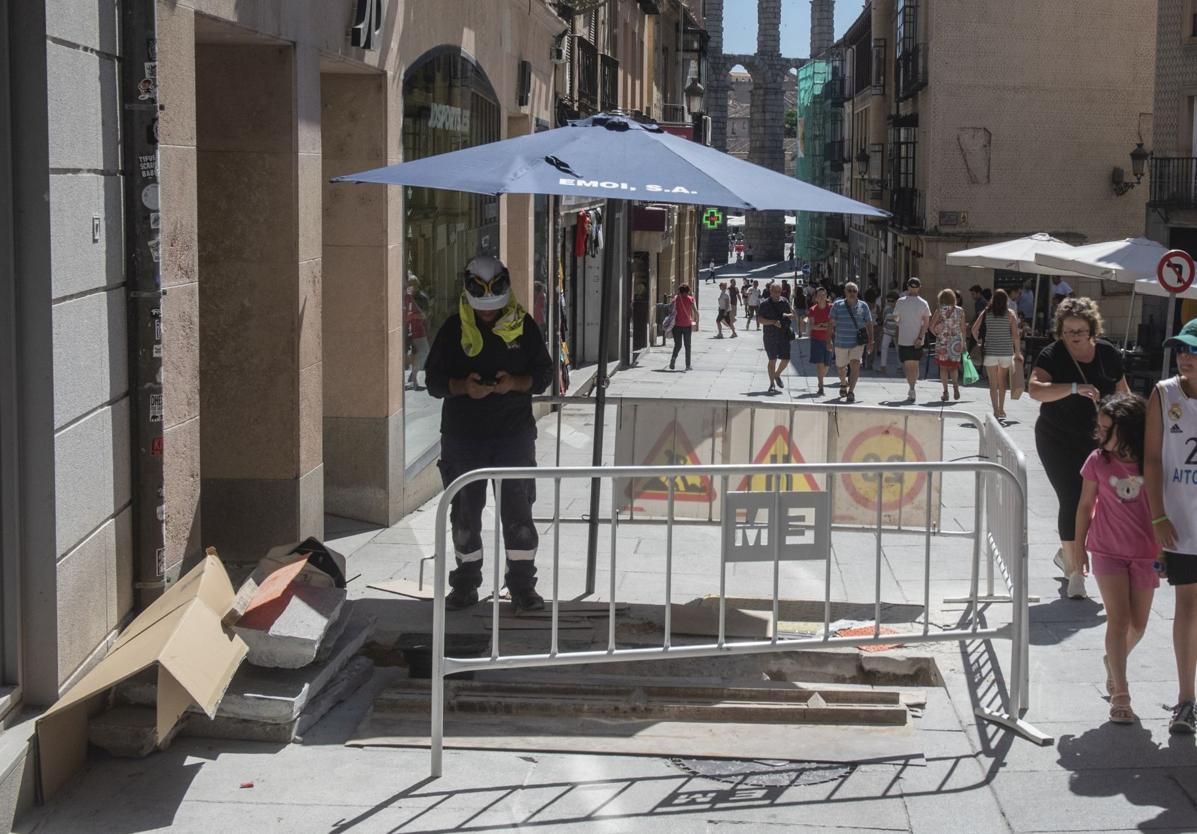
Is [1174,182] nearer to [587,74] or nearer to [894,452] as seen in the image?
[587,74]

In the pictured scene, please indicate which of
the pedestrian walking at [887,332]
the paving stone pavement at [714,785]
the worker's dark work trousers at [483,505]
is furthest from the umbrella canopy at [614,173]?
the pedestrian walking at [887,332]

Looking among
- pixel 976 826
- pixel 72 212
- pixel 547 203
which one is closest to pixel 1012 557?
pixel 976 826

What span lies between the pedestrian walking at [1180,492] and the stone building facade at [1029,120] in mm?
33305

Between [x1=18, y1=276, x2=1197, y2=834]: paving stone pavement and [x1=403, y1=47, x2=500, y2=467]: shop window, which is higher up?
[x1=403, y1=47, x2=500, y2=467]: shop window

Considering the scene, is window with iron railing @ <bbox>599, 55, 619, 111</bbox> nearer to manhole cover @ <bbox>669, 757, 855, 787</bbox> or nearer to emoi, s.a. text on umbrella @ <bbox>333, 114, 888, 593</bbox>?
emoi, s.a. text on umbrella @ <bbox>333, 114, 888, 593</bbox>

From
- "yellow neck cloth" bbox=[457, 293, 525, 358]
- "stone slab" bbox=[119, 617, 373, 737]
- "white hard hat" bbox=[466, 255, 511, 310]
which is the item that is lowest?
"stone slab" bbox=[119, 617, 373, 737]

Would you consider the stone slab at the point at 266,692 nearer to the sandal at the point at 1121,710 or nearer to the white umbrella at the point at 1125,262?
the sandal at the point at 1121,710

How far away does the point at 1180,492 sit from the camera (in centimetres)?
621

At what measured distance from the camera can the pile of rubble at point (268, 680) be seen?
227 inches

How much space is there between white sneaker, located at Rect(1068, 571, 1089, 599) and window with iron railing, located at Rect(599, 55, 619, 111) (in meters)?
20.2

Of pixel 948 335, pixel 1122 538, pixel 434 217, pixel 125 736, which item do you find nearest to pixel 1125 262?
pixel 948 335

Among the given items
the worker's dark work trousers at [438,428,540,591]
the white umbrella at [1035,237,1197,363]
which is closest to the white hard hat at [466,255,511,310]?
the worker's dark work trousers at [438,428,540,591]

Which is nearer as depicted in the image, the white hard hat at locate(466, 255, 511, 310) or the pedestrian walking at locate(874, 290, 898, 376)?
the white hard hat at locate(466, 255, 511, 310)

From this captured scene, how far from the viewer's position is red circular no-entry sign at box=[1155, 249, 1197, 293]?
564 inches
